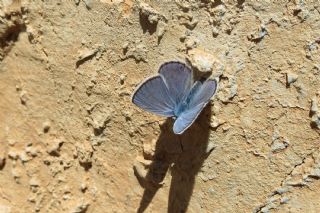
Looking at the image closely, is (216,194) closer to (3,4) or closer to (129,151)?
(129,151)

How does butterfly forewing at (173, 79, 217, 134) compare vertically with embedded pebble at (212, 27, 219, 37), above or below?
below

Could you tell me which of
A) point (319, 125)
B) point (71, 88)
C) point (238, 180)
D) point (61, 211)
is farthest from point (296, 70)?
point (61, 211)

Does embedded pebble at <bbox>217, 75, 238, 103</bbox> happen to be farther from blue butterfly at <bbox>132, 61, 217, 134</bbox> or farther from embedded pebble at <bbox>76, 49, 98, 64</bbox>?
embedded pebble at <bbox>76, 49, 98, 64</bbox>

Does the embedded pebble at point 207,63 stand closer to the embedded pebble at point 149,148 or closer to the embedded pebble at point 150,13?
the embedded pebble at point 150,13

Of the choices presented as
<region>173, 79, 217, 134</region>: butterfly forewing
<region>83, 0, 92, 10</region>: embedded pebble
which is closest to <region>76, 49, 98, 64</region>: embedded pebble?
<region>83, 0, 92, 10</region>: embedded pebble

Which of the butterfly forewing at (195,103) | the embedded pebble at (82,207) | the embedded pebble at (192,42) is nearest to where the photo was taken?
the butterfly forewing at (195,103)

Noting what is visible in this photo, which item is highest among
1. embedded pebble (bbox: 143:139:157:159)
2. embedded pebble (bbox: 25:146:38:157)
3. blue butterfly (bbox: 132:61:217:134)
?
blue butterfly (bbox: 132:61:217:134)

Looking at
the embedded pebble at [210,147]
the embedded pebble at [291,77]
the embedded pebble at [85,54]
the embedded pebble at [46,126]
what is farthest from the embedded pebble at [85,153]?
the embedded pebble at [291,77]
